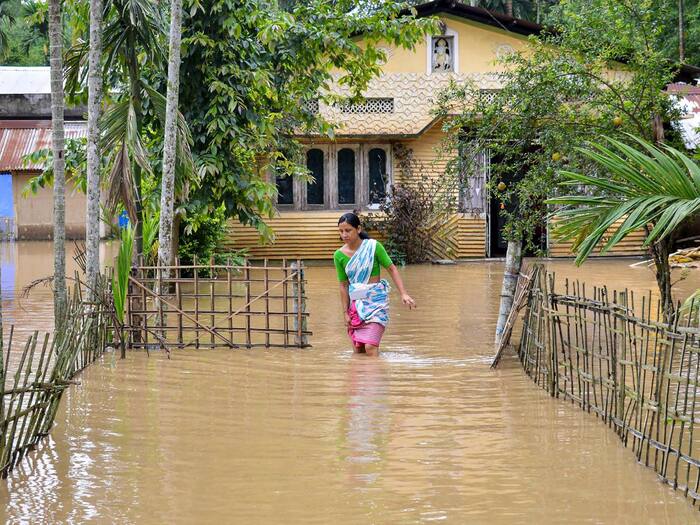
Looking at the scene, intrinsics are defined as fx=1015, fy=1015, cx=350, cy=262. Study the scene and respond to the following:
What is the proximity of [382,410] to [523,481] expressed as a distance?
6.41 ft

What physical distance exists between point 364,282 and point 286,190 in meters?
13.6

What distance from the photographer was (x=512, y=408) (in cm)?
775

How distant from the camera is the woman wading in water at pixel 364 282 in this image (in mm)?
9531

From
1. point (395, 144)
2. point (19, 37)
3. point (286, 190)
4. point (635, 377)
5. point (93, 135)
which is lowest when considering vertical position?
point (635, 377)

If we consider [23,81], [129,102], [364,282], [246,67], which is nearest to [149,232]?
[246,67]

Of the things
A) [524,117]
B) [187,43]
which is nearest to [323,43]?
[187,43]

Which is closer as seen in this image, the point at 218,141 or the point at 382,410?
the point at 382,410

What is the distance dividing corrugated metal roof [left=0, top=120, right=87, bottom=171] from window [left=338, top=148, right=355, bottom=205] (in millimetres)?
10006

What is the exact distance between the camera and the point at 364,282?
31.7ft

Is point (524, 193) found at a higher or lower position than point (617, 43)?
lower

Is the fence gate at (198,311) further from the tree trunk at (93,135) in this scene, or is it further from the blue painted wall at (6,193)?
the blue painted wall at (6,193)

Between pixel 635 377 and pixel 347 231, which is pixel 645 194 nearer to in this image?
pixel 635 377

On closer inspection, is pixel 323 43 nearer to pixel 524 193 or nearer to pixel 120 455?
pixel 524 193

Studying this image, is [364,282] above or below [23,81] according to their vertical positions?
below
